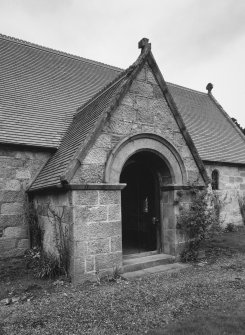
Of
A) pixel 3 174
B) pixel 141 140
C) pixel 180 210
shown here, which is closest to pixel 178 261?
pixel 180 210

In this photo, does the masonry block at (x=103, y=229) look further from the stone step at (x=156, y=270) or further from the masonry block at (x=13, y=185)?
the masonry block at (x=13, y=185)

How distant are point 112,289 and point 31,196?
368 centimetres

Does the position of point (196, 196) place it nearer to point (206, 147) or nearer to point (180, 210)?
point (180, 210)

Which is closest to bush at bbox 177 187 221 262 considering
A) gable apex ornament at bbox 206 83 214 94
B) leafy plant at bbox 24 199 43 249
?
leafy plant at bbox 24 199 43 249

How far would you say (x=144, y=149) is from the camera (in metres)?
6.88

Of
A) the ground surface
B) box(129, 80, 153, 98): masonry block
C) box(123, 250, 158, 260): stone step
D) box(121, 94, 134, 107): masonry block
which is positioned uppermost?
box(129, 80, 153, 98): masonry block

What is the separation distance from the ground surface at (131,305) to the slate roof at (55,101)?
4030 mm

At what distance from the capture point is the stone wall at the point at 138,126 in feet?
19.9

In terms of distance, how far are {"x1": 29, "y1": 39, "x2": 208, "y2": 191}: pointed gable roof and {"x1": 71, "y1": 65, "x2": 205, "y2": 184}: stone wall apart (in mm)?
129

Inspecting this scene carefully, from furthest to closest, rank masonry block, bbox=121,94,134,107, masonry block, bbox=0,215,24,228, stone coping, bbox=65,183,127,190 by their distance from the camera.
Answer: masonry block, bbox=0,215,24,228
masonry block, bbox=121,94,134,107
stone coping, bbox=65,183,127,190

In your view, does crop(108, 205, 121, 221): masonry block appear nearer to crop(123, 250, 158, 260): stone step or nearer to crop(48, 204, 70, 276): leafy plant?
crop(48, 204, 70, 276): leafy plant

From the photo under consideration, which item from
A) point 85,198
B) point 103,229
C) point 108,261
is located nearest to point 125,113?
point 85,198

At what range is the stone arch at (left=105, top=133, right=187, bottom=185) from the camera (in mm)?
6297

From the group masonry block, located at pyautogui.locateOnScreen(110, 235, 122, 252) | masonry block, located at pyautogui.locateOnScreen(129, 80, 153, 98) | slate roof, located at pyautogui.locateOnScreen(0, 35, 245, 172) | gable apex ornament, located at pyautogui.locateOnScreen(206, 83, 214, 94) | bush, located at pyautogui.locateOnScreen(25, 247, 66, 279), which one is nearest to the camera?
bush, located at pyautogui.locateOnScreen(25, 247, 66, 279)
